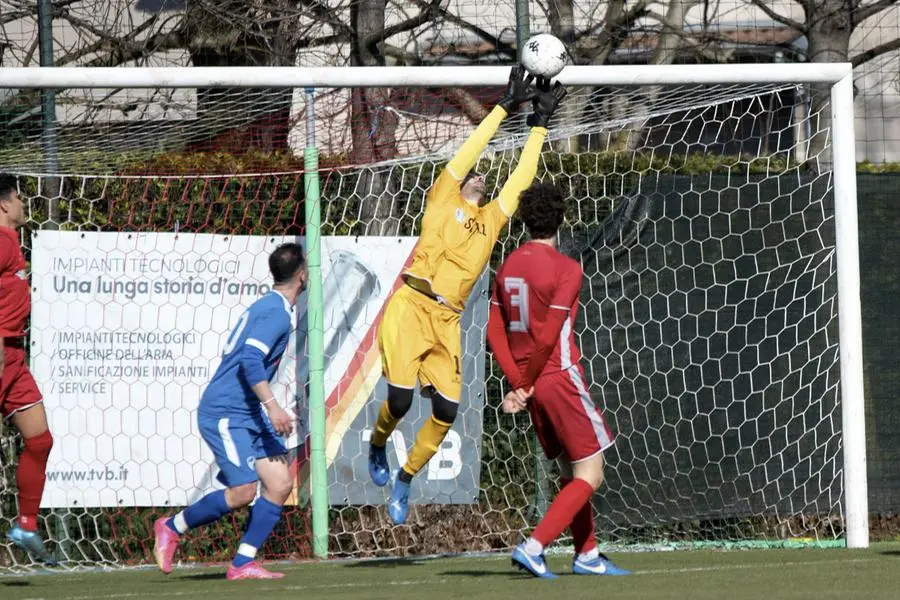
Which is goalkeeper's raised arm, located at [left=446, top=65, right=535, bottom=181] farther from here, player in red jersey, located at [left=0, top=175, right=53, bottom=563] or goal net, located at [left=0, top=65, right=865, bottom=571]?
player in red jersey, located at [left=0, top=175, right=53, bottom=563]

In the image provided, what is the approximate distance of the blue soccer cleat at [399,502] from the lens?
759 cm

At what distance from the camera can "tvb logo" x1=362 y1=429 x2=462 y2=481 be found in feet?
29.9

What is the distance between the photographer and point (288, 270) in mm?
7098

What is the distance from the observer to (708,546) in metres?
8.78

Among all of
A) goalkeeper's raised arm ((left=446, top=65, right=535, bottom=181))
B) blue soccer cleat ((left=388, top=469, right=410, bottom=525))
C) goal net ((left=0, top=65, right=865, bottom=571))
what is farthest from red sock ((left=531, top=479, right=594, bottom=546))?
goal net ((left=0, top=65, right=865, bottom=571))

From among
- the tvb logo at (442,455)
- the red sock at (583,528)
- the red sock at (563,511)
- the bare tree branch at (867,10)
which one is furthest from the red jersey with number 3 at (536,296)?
the bare tree branch at (867,10)

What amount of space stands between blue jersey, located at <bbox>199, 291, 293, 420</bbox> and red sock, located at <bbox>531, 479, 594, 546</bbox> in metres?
1.58

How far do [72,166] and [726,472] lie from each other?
455 centimetres

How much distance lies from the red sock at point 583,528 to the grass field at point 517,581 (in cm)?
20

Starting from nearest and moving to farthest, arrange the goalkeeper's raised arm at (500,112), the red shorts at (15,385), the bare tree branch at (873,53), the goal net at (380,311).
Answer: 1. the red shorts at (15,385)
2. the goalkeeper's raised arm at (500,112)
3. the goal net at (380,311)
4. the bare tree branch at (873,53)

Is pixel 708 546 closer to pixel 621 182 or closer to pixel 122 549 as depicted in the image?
pixel 621 182

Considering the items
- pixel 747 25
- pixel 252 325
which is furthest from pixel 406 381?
pixel 747 25

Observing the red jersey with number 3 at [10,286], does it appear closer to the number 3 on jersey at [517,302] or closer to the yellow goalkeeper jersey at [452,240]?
the yellow goalkeeper jersey at [452,240]

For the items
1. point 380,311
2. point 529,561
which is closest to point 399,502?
point 529,561
